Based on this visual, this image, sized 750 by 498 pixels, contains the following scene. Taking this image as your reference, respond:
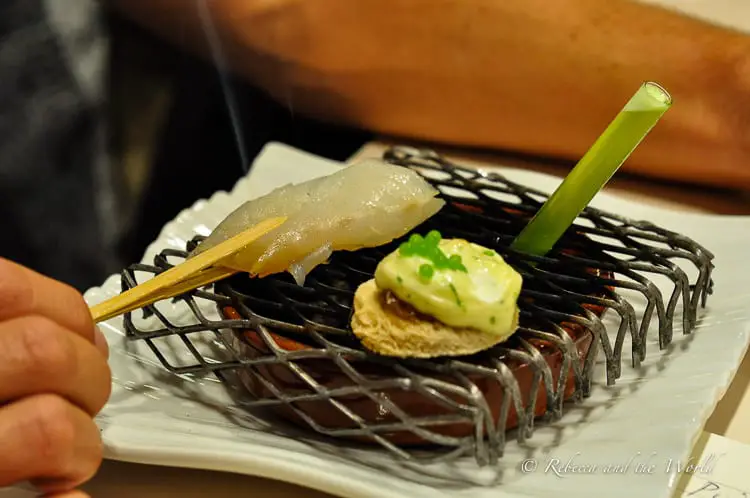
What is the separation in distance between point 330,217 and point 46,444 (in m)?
0.45

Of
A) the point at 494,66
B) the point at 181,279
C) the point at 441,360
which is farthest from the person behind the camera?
the point at 494,66

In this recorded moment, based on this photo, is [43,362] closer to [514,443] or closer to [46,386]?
[46,386]

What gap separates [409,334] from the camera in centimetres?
84

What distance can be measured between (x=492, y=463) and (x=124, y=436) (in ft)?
1.45

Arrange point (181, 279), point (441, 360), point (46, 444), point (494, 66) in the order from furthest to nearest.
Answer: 1. point (494, 66)
2. point (181, 279)
3. point (441, 360)
4. point (46, 444)

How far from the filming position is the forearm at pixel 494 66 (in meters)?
1.59

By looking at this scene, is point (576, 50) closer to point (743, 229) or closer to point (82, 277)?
point (743, 229)

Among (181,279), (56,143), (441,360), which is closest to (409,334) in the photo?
(441,360)

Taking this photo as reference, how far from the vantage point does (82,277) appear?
6.14 ft

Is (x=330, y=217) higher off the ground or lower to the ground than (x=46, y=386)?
higher

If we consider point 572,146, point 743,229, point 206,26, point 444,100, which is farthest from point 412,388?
point 206,26

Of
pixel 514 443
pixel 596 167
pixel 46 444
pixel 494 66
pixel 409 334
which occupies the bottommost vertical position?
pixel 46 444

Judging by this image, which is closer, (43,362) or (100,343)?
(43,362)

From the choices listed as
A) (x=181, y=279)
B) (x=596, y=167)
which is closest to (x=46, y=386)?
(x=181, y=279)
